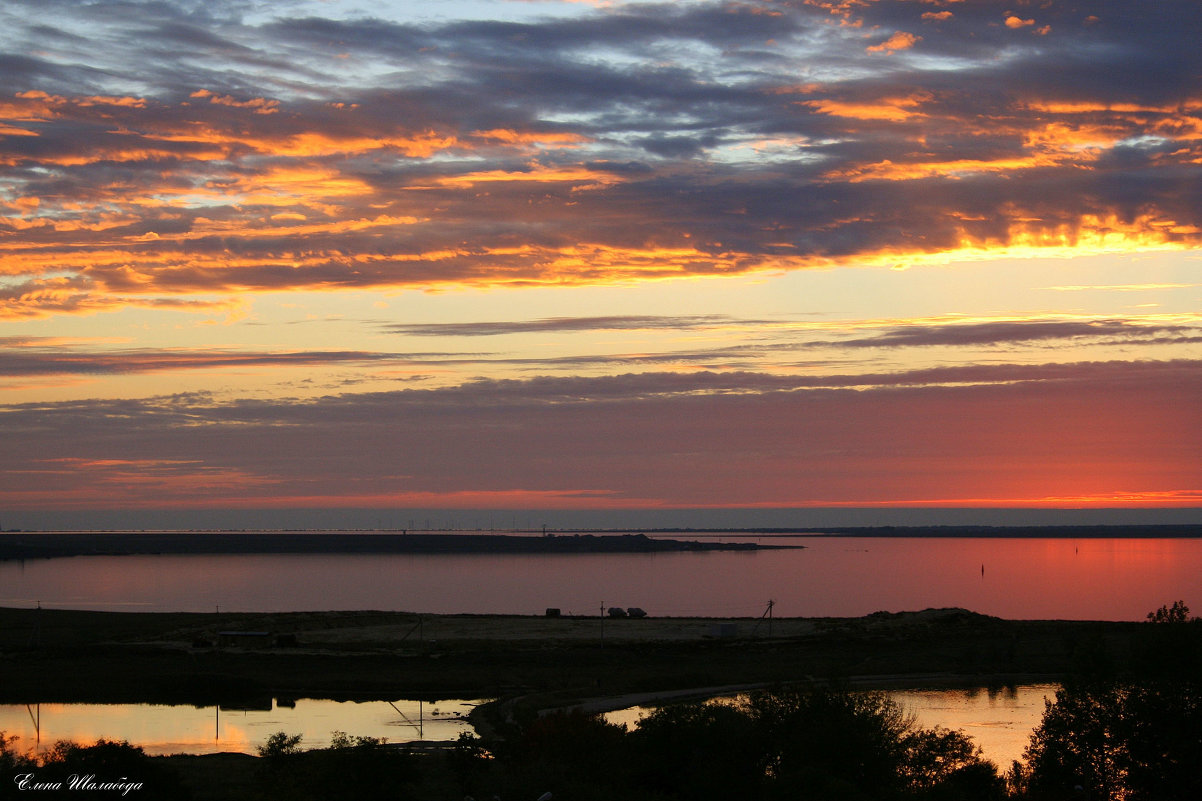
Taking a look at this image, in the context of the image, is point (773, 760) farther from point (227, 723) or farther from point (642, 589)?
point (642, 589)

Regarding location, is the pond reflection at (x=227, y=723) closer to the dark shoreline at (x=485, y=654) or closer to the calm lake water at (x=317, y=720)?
the calm lake water at (x=317, y=720)

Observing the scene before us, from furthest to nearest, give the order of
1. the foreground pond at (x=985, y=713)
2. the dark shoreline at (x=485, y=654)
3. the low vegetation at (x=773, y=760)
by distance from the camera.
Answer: the dark shoreline at (x=485, y=654), the foreground pond at (x=985, y=713), the low vegetation at (x=773, y=760)

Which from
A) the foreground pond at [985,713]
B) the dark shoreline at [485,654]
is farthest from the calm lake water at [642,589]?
the foreground pond at [985,713]

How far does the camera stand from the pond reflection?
42625mm

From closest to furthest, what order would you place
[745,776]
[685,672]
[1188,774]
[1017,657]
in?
[745,776]
[1188,774]
[685,672]
[1017,657]

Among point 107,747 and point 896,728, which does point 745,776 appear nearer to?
point 896,728

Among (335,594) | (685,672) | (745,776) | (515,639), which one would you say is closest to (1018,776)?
(745,776)

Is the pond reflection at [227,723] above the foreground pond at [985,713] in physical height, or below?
above

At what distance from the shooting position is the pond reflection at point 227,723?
4262cm

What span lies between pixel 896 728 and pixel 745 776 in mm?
7196

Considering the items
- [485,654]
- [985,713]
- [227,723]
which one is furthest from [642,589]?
[227,723]

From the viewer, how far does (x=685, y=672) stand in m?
58.6

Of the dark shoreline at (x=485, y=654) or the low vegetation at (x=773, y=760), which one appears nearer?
the low vegetation at (x=773, y=760)

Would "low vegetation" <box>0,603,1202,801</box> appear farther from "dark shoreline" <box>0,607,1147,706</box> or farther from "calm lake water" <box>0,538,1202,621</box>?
"calm lake water" <box>0,538,1202,621</box>
